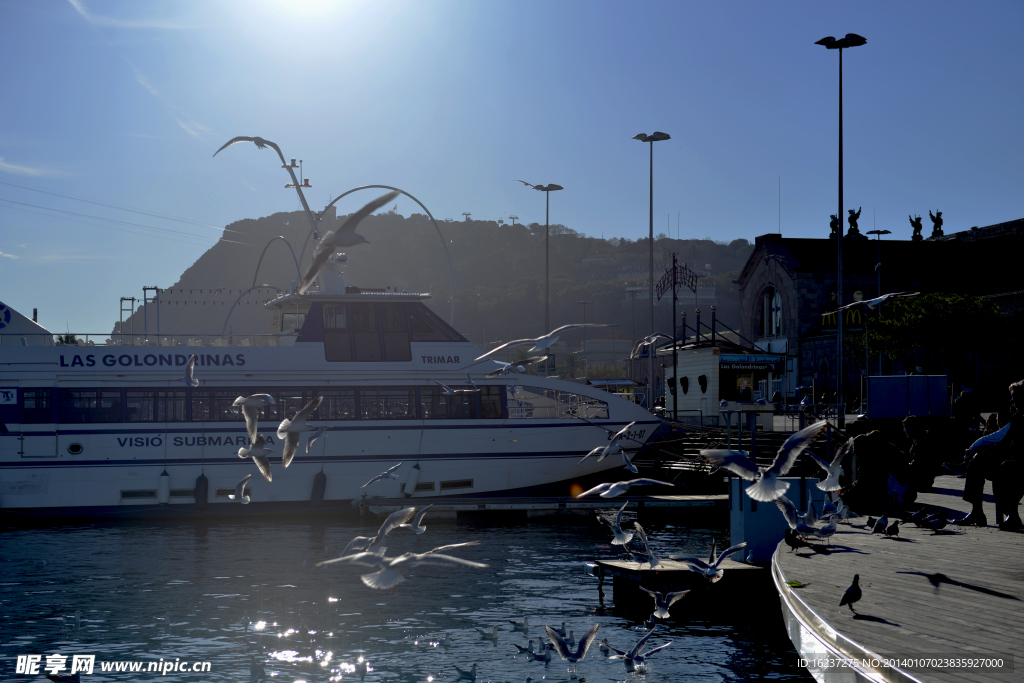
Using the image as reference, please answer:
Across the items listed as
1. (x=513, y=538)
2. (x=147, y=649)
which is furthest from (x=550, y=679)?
(x=513, y=538)

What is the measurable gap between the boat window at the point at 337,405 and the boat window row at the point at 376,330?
1026 mm

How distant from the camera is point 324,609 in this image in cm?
1593

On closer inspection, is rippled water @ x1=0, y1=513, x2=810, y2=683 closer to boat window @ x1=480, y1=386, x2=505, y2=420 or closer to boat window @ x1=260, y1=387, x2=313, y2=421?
boat window @ x1=260, y1=387, x2=313, y2=421

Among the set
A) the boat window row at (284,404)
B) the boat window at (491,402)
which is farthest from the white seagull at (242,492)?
the boat window at (491,402)

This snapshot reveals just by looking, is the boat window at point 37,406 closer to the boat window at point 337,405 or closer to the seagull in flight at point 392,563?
the boat window at point 337,405

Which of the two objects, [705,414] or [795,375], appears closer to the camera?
[705,414]

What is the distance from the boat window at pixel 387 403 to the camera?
2656cm

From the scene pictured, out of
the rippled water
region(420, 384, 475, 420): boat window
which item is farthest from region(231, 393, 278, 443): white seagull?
region(420, 384, 475, 420): boat window

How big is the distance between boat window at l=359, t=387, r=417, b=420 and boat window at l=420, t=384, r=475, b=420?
0.37 metres

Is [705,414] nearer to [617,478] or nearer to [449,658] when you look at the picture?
[617,478]

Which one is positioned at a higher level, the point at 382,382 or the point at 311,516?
the point at 382,382

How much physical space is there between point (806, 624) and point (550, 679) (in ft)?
14.3

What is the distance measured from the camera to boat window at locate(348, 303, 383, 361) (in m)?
26.8

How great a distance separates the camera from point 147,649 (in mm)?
13555
